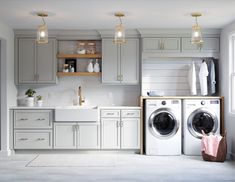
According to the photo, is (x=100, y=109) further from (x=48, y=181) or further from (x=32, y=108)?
(x=48, y=181)

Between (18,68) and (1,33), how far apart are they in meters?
0.91

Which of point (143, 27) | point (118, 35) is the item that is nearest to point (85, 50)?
point (143, 27)

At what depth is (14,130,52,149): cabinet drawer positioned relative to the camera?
669cm

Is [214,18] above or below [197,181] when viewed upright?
above

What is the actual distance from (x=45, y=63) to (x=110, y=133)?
1.76 metres

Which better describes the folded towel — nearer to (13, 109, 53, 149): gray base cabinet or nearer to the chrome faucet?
the chrome faucet

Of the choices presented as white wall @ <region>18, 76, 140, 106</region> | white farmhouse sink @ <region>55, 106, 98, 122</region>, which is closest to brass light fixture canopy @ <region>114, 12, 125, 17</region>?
white farmhouse sink @ <region>55, 106, 98, 122</region>

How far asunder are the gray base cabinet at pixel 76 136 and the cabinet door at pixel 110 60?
93 centimetres

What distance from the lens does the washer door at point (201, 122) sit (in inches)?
259

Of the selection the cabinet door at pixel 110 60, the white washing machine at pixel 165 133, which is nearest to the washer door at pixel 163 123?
the white washing machine at pixel 165 133

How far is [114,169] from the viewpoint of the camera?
541cm

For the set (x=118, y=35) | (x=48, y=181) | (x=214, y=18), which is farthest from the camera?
(x=214, y=18)

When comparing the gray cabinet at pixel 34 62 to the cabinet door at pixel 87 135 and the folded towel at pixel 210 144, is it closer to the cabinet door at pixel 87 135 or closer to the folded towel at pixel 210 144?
the cabinet door at pixel 87 135

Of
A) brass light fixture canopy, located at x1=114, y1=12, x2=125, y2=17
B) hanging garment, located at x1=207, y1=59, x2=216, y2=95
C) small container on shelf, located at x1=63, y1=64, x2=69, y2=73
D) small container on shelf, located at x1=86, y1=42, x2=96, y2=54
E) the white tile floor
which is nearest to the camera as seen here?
the white tile floor
